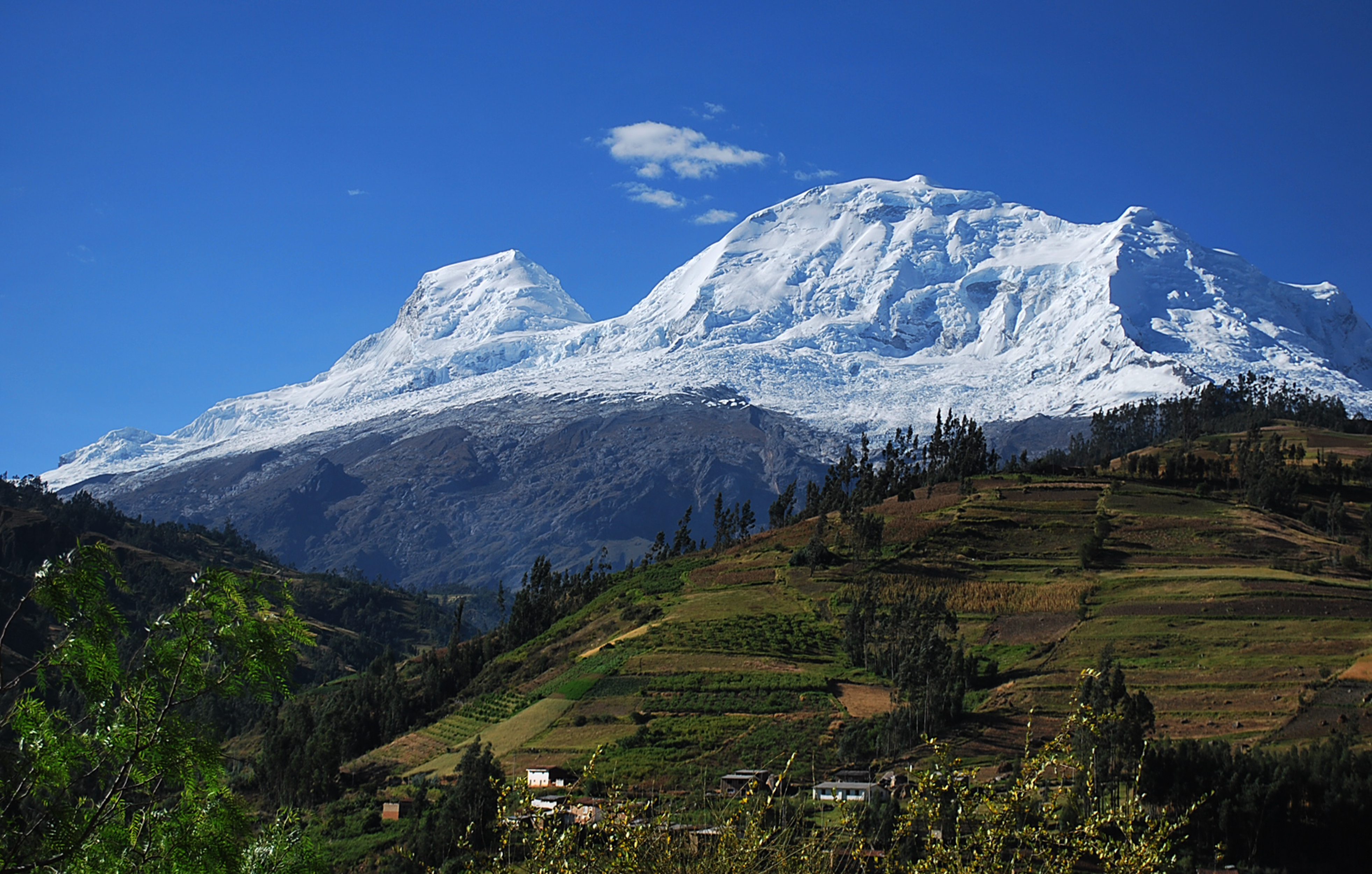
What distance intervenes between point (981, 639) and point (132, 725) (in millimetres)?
74201

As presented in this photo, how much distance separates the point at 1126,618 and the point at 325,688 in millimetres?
85205

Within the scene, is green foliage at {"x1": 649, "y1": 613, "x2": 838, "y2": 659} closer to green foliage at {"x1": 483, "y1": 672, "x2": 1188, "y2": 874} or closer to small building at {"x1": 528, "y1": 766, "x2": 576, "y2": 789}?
small building at {"x1": 528, "y1": 766, "x2": 576, "y2": 789}

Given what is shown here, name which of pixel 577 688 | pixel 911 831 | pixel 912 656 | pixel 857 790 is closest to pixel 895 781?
pixel 857 790

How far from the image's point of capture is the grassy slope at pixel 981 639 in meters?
60.4

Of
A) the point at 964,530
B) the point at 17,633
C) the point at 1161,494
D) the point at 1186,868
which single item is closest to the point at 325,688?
the point at 17,633

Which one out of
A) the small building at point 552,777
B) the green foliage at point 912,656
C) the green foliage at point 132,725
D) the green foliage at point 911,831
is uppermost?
the green foliage at point 132,725

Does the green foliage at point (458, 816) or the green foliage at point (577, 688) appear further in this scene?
the green foliage at point (577, 688)

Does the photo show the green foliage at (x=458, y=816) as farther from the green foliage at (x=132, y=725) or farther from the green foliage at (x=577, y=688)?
the green foliage at (x=132, y=725)

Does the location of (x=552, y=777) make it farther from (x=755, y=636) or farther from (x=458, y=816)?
(x=755, y=636)

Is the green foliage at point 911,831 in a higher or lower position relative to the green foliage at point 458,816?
higher

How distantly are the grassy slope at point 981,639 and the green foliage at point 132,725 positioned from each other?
1411 inches

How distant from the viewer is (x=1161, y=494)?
114938mm

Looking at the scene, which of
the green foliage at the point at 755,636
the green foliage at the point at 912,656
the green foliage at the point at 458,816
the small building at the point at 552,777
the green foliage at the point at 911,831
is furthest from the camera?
the green foliage at the point at 755,636

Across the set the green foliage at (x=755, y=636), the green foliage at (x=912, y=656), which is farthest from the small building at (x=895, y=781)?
the green foliage at (x=755, y=636)
